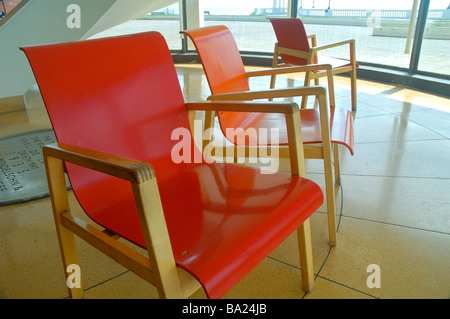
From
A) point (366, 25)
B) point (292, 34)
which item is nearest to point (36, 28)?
point (292, 34)

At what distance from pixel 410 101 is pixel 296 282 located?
8.79ft

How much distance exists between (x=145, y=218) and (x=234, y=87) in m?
1.08

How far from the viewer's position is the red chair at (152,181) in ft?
2.38

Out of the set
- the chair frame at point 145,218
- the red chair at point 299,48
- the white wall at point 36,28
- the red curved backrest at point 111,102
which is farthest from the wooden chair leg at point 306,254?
the white wall at point 36,28

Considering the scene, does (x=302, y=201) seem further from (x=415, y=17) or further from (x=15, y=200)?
(x=415, y=17)

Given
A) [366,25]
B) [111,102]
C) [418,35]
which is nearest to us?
[111,102]

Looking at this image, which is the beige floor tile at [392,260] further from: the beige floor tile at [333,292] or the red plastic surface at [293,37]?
the red plastic surface at [293,37]

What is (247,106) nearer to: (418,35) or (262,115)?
(262,115)

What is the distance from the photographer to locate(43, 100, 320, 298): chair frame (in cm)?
68

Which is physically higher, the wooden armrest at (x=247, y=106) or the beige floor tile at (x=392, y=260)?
the wooden armrest at (x=247, y=106)

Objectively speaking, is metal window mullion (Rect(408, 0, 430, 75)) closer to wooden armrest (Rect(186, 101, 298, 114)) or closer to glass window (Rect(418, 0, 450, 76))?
glass window (Rect(418, 0, 450, 76))

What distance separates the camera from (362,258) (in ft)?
4.39

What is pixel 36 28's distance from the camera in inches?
99.8

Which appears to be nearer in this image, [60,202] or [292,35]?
[60,202]
